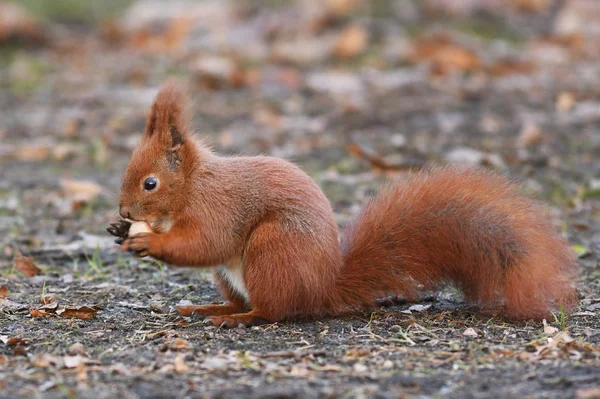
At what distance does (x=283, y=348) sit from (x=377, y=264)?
1.40 feet

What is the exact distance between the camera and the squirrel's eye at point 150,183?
8.90ft

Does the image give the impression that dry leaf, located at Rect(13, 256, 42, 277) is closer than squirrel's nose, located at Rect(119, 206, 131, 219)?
No

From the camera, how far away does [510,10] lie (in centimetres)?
850

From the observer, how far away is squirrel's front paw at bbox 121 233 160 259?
254 cm

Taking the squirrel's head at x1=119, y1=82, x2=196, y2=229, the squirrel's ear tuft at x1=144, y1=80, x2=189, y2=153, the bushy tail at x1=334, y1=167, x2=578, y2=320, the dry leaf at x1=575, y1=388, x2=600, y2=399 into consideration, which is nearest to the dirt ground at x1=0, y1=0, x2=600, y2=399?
the dry leaf at x1=575, y1=388, x2=600, y2=399

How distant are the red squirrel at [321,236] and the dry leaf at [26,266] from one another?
31.5 inches

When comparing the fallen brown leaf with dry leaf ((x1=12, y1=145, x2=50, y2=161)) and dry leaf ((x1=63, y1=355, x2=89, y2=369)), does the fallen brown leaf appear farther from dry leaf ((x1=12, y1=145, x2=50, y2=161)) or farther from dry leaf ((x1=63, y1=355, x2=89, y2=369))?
dry leaf ((x1=63, y1=355, x2=89, y2=369))

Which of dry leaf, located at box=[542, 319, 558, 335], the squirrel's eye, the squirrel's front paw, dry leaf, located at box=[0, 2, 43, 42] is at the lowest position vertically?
dry leaf, located at box=[542, 319, 558, 335]

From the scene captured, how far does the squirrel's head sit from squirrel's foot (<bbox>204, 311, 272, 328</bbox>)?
347 millimetres

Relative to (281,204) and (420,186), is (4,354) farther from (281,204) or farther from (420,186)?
(420,186)

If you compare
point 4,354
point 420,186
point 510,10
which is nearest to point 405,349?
point 420,186

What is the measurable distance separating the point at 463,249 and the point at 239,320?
0.69 meters

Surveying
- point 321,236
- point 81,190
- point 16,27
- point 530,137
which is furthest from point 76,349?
point 16,27

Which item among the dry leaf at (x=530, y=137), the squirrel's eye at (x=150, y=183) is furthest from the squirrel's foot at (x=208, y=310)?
the dry leaf at (x=530, y=137)
